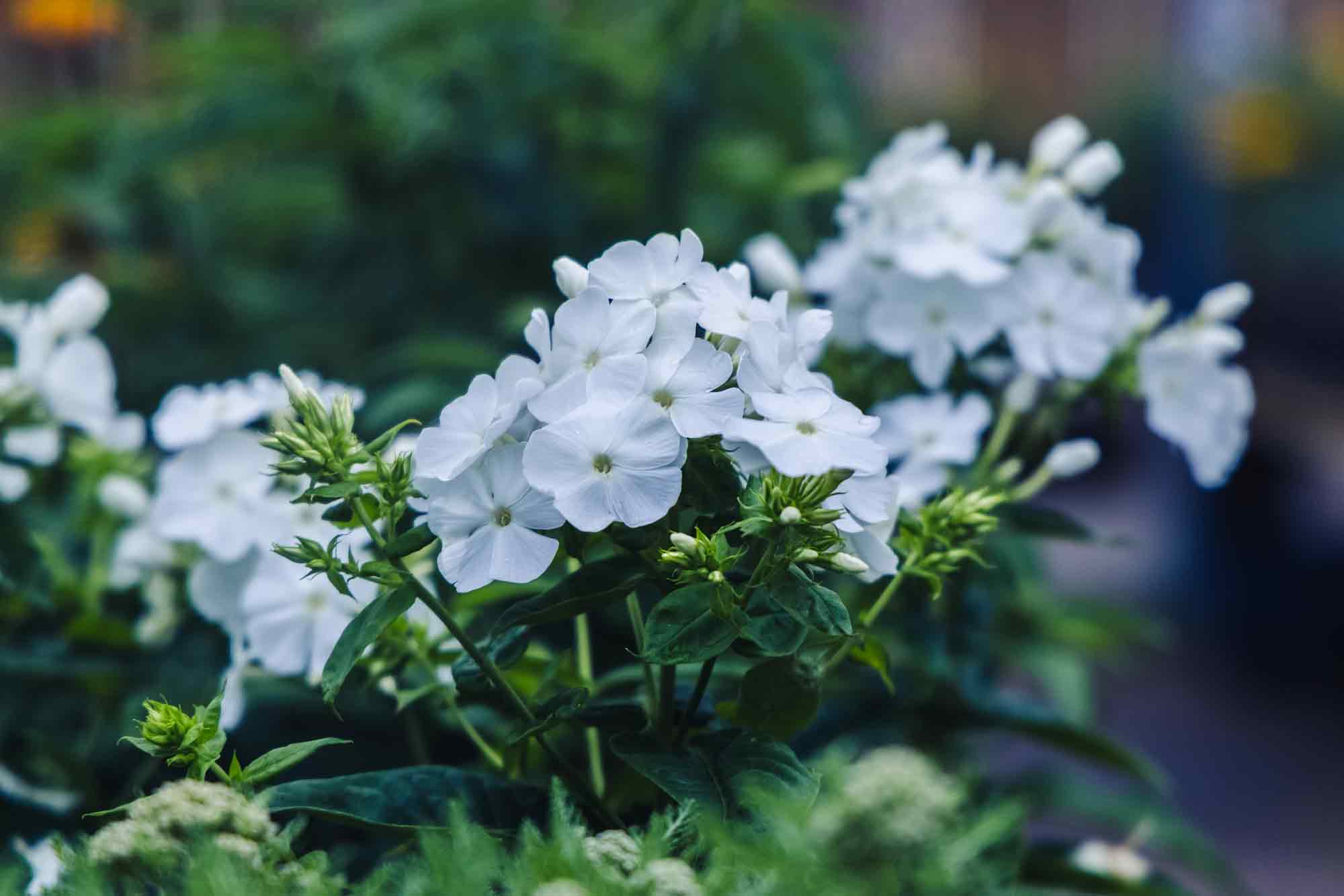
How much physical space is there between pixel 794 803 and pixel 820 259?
1.97 feet

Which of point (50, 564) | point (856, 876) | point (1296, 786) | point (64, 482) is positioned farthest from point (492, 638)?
point (1296, 786)

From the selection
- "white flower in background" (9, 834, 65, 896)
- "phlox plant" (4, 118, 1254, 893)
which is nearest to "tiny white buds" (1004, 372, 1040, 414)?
"phlox plant" (4, 118, 1254, 893)

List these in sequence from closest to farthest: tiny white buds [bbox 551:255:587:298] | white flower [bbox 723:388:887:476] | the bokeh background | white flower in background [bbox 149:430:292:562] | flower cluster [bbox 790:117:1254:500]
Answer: white flower [bbox 723:388:887:476]
tiny white buds [bbox 551:255:587:298]
white flower in background [bbox 149:430:292:562]
flower cluster [bbox 790:117:1254:500]
the bokeh background

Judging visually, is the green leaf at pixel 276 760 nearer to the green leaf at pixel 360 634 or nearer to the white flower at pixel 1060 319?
the green leaf at pixel 360 634

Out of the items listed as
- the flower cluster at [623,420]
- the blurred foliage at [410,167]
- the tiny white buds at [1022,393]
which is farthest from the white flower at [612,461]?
the blurred foliage at [410,167]

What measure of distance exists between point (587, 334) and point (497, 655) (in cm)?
16

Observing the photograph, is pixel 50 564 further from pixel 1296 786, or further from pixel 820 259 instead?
pixel 1296 786

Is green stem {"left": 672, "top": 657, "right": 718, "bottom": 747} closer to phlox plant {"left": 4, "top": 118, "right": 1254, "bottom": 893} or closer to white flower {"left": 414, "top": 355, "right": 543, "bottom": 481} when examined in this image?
phlox plant {"left": 4, "top": 118, "right": 1254, "bottom": 893}

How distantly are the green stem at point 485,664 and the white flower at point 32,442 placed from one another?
0.41 meters

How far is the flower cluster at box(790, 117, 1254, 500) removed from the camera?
877 millimetres

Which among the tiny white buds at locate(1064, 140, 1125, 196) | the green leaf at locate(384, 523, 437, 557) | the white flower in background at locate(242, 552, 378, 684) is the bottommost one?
the white flower in background at locate(242, 552, 378, 684)

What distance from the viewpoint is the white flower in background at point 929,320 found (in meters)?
0.88

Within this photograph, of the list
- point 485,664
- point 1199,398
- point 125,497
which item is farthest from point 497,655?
point 1199,398

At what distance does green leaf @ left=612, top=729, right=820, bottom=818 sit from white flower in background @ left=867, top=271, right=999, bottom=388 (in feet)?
1.24
